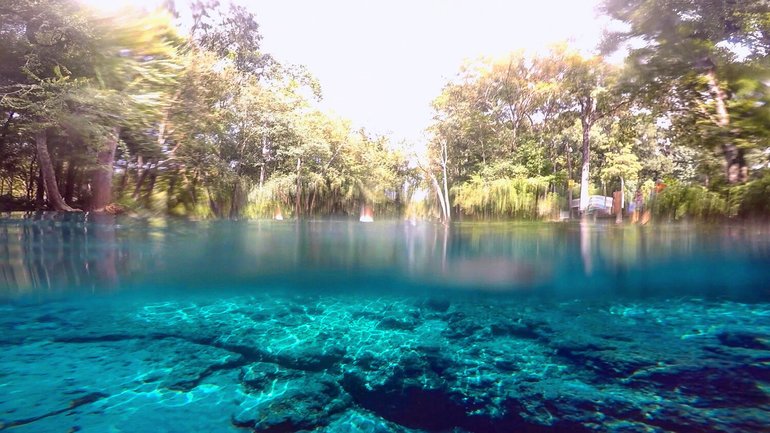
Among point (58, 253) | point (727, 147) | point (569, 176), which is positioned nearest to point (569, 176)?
point (569, 176)

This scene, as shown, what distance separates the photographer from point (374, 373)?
→ 7.63 meters

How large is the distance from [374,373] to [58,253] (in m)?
10.2

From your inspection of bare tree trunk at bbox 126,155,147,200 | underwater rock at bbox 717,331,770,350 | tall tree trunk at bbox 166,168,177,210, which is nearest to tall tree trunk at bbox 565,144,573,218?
underwater rock at bbox 717,331,770,350

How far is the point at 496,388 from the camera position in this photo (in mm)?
6910

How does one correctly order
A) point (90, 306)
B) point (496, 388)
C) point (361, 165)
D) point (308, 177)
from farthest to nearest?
point (90, 306)
point (361, 165)
point (308, 177)
point (496, 388)

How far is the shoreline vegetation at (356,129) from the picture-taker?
6953mm

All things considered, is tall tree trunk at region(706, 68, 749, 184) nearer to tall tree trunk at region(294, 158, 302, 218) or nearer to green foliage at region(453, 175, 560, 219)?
green foliage at region(453, 175, 560, 219)

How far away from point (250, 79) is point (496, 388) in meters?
8.97

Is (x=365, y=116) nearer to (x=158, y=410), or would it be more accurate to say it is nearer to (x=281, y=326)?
(x=281, y=326)

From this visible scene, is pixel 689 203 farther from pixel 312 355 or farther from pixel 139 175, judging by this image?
pixel 139 175

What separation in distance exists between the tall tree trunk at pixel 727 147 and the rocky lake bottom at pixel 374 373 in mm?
4132

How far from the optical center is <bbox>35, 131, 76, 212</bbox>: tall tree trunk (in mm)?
7613

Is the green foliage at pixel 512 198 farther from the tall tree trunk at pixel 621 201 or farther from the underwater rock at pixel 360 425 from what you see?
the underwater rock at pixel 360 425

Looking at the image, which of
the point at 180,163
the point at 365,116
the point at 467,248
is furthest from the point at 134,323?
the point at 467,248
